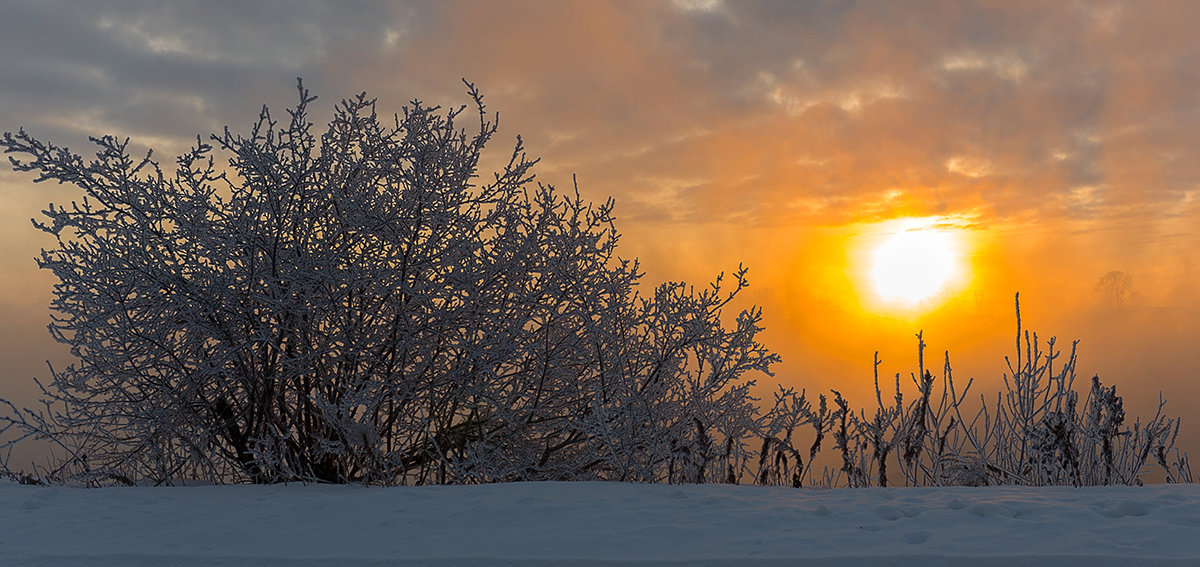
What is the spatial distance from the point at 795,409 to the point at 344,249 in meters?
3.98

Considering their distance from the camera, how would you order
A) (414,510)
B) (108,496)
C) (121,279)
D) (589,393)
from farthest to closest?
(589,393) → (121,279) → (108,496) → (414,510)

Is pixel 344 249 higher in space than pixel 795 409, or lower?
higher

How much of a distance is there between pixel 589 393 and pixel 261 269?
2.94 m

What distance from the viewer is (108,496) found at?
630 cm

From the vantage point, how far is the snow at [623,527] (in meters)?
4.22

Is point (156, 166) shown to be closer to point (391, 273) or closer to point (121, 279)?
point (121, 279)

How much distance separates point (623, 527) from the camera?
475cm

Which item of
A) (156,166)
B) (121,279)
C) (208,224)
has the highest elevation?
(156,166)

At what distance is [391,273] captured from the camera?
7.02m

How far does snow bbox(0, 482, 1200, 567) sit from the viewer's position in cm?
422

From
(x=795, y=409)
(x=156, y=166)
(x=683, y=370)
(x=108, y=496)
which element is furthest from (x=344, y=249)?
(x=795, y=409)

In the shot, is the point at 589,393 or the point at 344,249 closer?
the point at 344,249

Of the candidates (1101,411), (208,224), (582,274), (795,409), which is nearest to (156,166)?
(208,224)

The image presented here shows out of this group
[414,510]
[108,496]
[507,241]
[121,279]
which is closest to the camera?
[414,510]
